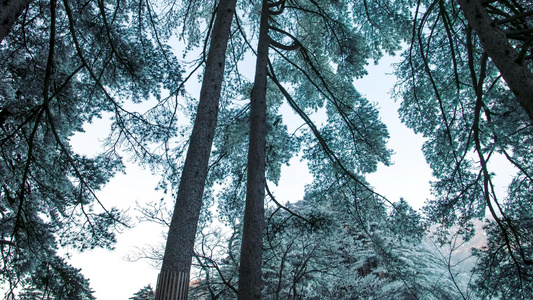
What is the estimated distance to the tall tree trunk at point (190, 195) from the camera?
2.06 m

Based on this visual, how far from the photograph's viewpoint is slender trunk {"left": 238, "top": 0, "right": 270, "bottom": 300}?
10.7ft

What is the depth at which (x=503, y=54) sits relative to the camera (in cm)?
235

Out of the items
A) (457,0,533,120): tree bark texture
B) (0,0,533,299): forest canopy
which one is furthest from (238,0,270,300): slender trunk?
(457,0,533,120): tree bark texture

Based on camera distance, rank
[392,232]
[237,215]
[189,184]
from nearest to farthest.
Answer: [189,184] < [392,232] < [237,215]

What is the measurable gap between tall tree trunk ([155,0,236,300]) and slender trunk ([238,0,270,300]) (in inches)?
51.3

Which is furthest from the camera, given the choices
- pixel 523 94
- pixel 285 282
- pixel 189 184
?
pixel 285 282

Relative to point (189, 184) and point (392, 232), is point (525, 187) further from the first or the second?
point (189, 184)

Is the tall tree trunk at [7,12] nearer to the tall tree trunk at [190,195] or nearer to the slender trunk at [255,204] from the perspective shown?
the tall tree trunk at [190,195]

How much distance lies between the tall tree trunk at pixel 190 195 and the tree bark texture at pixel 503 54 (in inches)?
104

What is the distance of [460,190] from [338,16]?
4782mm

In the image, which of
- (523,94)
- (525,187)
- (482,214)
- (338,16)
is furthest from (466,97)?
(523,94)

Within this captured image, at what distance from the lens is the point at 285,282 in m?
8.75

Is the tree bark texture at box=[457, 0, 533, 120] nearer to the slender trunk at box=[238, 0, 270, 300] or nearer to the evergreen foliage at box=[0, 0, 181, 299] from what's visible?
the slender trunk at box=[238, 0, 270, 300]

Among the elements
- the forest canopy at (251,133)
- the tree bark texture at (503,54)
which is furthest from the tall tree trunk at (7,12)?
the tree bark texture at (503,54)
